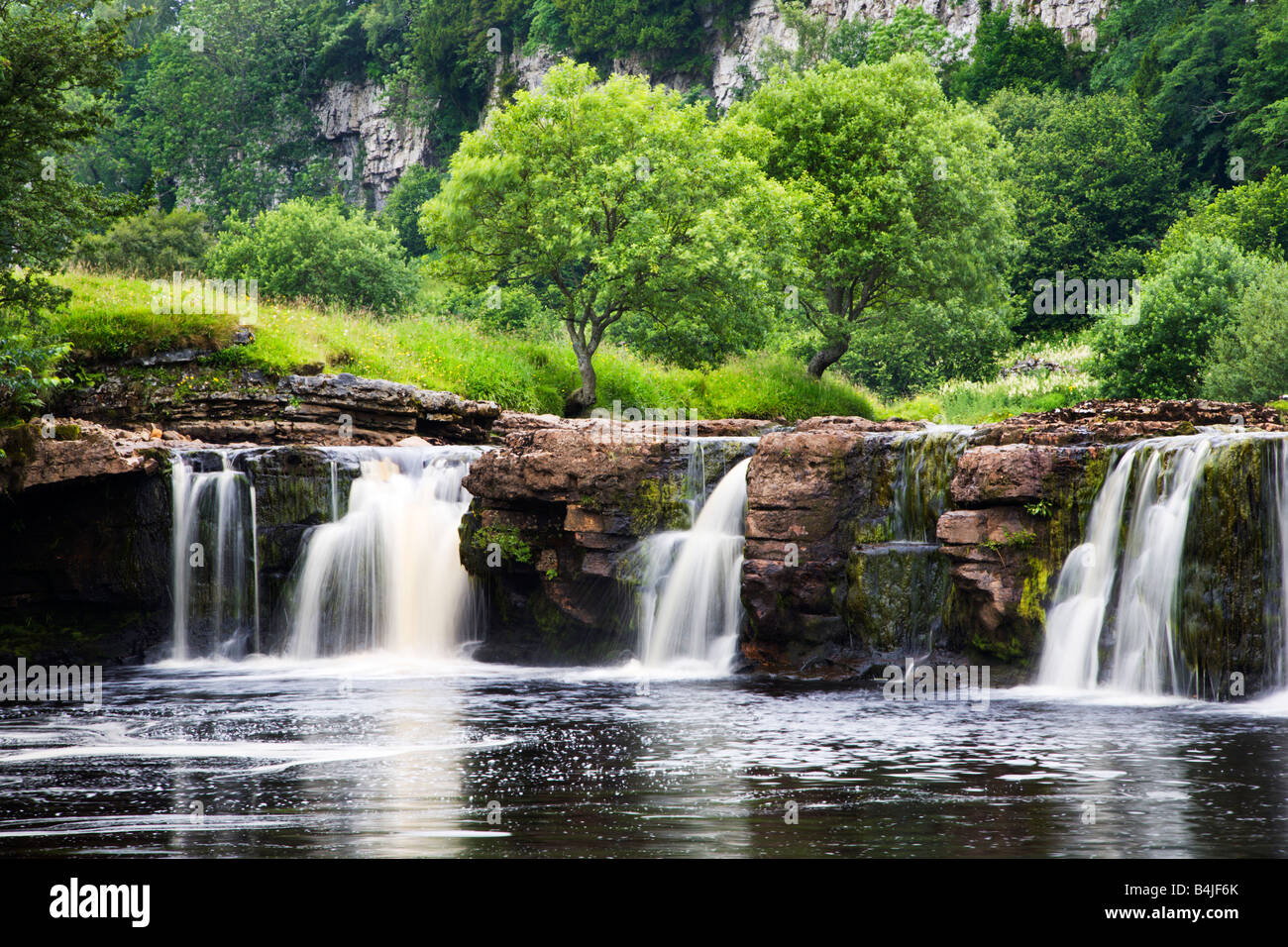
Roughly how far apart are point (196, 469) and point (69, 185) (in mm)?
5552

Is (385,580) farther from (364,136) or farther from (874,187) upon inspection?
(364,136)

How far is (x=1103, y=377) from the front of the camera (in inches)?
1672

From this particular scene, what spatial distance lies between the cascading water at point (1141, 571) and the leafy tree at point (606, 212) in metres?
17.8

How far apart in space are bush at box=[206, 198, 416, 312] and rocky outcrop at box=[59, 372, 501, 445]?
23.5 metres

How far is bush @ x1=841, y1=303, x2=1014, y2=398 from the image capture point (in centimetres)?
4500

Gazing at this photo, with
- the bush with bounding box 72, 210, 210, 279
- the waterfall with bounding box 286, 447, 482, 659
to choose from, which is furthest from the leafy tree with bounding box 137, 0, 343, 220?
the waterfall with bounding box 286, 447, 482, 659

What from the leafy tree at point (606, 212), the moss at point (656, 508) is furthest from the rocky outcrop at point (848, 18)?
the moss at point (656, 508)

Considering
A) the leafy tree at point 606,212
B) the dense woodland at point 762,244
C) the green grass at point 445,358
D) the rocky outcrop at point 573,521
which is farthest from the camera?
the leafy tree at point 606,212

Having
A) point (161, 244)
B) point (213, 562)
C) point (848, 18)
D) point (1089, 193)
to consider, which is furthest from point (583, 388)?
point (848, 18)

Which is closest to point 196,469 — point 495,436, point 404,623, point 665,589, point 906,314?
point 404,623

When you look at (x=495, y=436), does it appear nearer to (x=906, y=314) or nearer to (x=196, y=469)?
(x=196, y=469)

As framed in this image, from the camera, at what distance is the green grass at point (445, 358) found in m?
28.9

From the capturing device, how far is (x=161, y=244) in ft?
188

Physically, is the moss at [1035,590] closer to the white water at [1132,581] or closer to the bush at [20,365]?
the white water at [1132,581]
